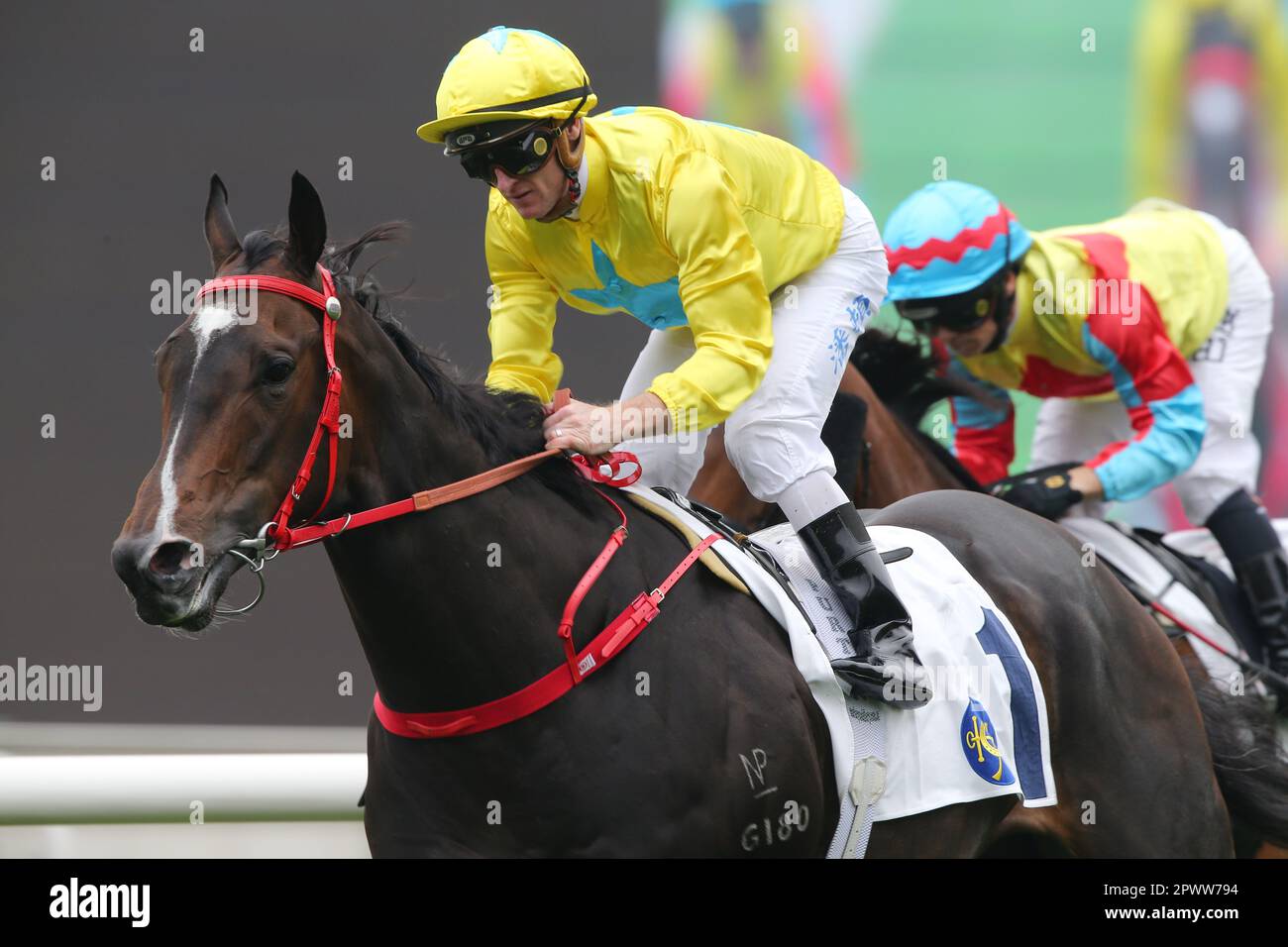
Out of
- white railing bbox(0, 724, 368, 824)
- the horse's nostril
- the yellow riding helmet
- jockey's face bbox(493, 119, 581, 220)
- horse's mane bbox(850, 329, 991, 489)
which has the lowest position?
white railing bbox(0, 724, 368, 824)

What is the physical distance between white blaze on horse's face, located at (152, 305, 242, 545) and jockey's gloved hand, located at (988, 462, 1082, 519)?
243 cm

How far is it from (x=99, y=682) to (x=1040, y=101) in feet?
12.9

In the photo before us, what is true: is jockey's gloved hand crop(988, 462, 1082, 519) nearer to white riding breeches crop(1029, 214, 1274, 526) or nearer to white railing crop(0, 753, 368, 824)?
white riding breeches crop(1029, 214, 1274, 526)

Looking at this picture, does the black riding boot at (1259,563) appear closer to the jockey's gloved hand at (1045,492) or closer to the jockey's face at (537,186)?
the jockey's gloved hand at (1045,492)

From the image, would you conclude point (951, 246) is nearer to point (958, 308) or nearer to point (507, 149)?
point (958, 308)

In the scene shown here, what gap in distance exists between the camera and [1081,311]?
4074 millimetres

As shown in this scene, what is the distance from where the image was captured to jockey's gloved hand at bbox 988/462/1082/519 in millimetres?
3994

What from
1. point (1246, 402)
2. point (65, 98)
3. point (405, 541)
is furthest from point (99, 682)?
point (1246, 402)

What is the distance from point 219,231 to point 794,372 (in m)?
1.03

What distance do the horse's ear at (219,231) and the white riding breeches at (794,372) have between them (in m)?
0.72

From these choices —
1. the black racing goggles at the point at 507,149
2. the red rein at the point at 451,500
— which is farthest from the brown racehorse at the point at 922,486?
the black racing goggles at the point at 507,149

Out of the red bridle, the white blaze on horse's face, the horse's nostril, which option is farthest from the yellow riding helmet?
the horse's nostril

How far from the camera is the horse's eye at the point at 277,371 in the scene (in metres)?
2.13

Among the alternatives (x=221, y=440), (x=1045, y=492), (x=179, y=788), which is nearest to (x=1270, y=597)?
(x=1045, y=492)
